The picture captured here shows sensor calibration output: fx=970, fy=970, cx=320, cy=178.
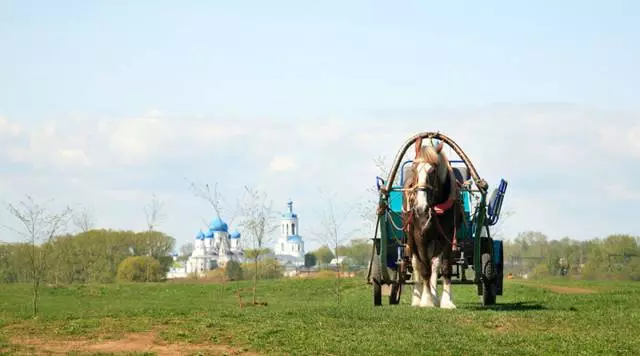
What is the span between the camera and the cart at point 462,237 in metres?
24.3

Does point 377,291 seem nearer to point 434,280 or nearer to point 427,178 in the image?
point 434,280

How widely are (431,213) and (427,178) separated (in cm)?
90

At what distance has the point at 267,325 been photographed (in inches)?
771

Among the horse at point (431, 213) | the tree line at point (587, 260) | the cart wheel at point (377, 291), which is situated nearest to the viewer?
the horse at point (431, 213)

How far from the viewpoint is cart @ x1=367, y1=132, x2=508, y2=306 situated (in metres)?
24.3

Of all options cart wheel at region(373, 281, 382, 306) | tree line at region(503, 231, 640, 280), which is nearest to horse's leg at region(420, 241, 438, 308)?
cart wheel at region(373, 281, 382, 306)

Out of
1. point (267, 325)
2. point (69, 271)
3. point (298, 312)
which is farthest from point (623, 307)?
point (69, 271)

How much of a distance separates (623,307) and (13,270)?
7398 centimetres

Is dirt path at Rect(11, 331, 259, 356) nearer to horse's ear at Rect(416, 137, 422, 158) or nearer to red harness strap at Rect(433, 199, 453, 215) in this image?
red harness strap at Rect(433, 199, 453, 215)

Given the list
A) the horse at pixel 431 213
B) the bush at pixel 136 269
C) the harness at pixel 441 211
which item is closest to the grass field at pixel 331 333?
the horse at pixel 431 213

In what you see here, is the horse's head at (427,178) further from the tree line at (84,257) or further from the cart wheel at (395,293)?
the tree line at (84,257)

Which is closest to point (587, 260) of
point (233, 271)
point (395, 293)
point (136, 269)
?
point (233, 271)

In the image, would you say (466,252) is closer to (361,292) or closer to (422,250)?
(422,250)

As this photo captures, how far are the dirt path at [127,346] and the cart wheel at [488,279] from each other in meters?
9.66
